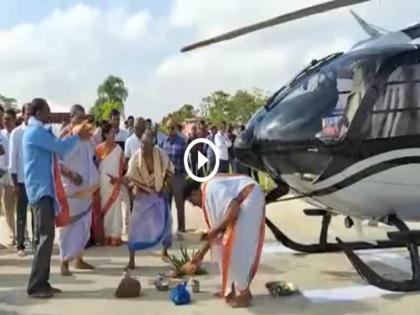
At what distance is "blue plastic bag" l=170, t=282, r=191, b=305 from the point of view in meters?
6.55

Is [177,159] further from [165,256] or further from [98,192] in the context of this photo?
[165,256]

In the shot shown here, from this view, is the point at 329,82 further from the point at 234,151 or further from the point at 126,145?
the point at 126,145

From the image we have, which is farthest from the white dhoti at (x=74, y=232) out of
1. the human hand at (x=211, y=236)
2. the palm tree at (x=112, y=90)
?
the palm tree at (x=112, y=90)

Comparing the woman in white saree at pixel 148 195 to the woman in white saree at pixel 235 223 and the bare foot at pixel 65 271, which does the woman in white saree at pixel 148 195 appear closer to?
the bare foot at pixel 65 271

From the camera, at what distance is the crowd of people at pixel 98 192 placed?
20.7 ft

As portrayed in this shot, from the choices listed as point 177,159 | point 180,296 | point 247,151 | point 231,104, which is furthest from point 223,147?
point 231,104

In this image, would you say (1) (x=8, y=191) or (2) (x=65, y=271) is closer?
(2) (x=65, y=271)

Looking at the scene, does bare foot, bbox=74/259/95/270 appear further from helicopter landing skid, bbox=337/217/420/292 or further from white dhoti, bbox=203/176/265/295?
helicopter landing skid, bbox=337/217/420/292

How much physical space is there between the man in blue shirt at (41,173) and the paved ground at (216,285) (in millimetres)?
457

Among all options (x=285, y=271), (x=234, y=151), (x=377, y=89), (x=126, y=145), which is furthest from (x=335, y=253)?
(x=126, y=145)

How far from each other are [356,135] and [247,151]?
1138mm

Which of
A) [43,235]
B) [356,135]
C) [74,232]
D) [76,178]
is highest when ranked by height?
[356,135]

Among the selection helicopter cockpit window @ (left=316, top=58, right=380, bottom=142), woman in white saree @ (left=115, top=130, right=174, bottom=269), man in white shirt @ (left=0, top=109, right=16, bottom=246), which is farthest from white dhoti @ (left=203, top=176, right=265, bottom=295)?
man in white shirt @ (left=0, top=109, right=16, bottom=246)

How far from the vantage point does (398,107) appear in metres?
6.71
